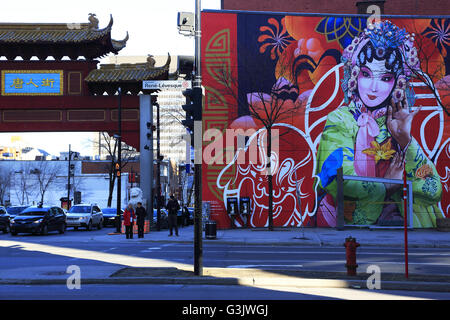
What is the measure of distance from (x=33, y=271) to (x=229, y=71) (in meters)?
20.6

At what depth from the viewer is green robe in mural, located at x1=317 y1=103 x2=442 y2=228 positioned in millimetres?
31781

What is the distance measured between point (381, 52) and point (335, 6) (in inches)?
302

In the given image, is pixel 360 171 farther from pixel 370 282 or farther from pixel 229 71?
pixel 370 282

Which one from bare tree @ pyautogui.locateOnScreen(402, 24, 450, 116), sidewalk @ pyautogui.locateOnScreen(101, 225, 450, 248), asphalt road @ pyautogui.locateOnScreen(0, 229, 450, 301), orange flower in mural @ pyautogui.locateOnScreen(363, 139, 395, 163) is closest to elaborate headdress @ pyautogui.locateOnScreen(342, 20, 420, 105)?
bare tree @ pyautogui.locateOnScreen(402, 24, 450, 116)

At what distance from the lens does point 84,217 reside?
3691 cm

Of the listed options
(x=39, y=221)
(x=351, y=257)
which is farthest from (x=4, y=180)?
(x=351, y=257)

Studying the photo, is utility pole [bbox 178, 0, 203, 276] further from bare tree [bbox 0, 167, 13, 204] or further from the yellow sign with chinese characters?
bare tree [bbox 0, 167, 13, 204]

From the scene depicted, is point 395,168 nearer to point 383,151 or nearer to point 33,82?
point 383,151

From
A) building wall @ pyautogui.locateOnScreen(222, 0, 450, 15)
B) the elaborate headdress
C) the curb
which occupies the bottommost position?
the curb

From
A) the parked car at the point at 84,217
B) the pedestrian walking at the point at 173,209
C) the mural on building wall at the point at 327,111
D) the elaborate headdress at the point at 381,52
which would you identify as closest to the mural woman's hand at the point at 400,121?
the mural on building wall at the point at 327,111

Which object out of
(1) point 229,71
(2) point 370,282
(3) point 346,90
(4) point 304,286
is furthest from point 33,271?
(3) point 346,90

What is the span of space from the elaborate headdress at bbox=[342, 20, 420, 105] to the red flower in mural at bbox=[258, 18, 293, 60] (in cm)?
342

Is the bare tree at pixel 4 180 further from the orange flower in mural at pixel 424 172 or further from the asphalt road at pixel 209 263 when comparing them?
the orange flower in mural at pixel 424 172
